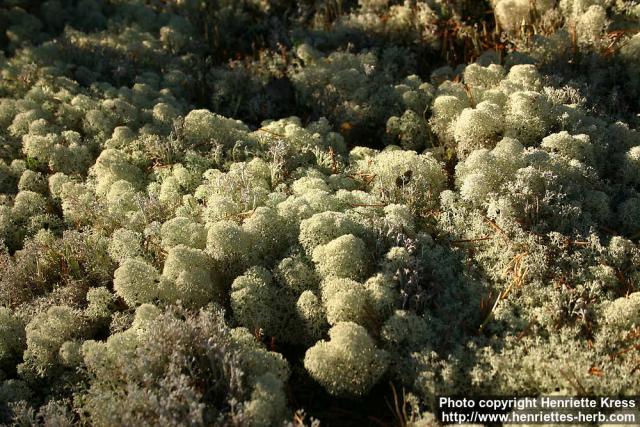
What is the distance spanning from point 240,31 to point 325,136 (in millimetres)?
2857

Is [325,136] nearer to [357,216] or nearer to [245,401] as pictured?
[357,216]

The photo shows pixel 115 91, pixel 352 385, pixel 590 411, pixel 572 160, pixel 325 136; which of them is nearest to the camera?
pixel 590 411

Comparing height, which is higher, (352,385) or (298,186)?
(298,186)

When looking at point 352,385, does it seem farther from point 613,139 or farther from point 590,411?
point 613,139

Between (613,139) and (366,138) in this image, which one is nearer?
(613,139)

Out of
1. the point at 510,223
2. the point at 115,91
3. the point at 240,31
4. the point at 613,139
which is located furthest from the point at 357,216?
the point at 240,31

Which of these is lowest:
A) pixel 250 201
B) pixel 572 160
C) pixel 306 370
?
pixel 306 370

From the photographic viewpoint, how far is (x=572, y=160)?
428 centimetres

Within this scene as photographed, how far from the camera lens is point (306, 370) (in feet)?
11.7

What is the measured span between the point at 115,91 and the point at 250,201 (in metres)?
2.40

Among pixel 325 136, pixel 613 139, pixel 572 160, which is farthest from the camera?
pixel 325 136

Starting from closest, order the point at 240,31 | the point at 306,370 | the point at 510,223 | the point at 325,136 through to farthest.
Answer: the point at 306,370, the point at 510,223, the point at 325,136, the point at 240,31

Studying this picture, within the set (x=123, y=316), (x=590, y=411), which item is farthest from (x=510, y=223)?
(x=123, y=316)

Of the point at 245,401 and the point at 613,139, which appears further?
the point at 613,139
